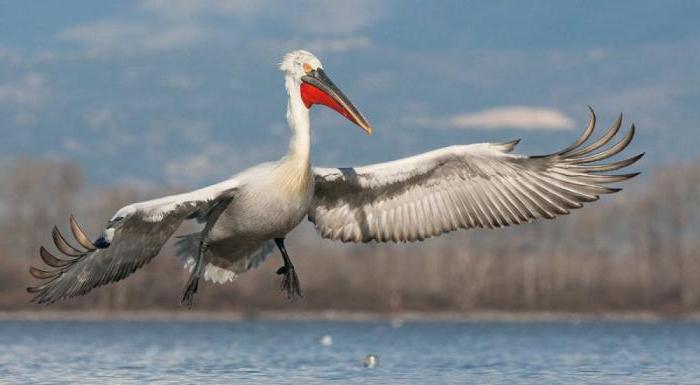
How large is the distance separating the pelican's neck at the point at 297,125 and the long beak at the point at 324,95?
82 mm

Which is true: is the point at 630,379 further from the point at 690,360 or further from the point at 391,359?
the point at 391,359

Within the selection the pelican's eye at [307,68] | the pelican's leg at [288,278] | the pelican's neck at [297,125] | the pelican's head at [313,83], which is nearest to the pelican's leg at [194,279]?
the pelican's leg at [288,278]

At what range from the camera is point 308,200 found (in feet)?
41.9

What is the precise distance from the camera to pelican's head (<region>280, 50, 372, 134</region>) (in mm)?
12641

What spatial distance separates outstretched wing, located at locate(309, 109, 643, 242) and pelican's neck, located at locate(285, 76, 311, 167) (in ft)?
3.54

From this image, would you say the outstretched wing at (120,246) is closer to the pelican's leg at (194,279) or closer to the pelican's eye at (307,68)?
the pelican's leg at (194,279)

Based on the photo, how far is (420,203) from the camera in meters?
13.8

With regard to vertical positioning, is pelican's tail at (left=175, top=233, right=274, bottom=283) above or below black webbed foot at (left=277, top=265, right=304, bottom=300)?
above

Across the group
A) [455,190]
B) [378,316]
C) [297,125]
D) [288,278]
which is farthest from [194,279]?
[378,316]

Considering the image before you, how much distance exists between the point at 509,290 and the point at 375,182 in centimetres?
6982

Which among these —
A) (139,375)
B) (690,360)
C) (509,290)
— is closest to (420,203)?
(139,375)

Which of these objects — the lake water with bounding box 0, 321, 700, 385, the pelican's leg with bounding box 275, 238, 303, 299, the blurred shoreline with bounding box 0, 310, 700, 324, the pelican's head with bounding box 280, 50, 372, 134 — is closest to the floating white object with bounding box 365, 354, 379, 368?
the lake water with bounding box 0, 321, 700, 385

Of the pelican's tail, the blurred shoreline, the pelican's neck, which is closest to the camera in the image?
the pelican's neck

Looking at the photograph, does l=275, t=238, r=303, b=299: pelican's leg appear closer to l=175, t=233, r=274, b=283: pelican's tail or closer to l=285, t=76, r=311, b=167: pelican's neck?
l=175, t=233, r=274, b=283: pelican's tail
